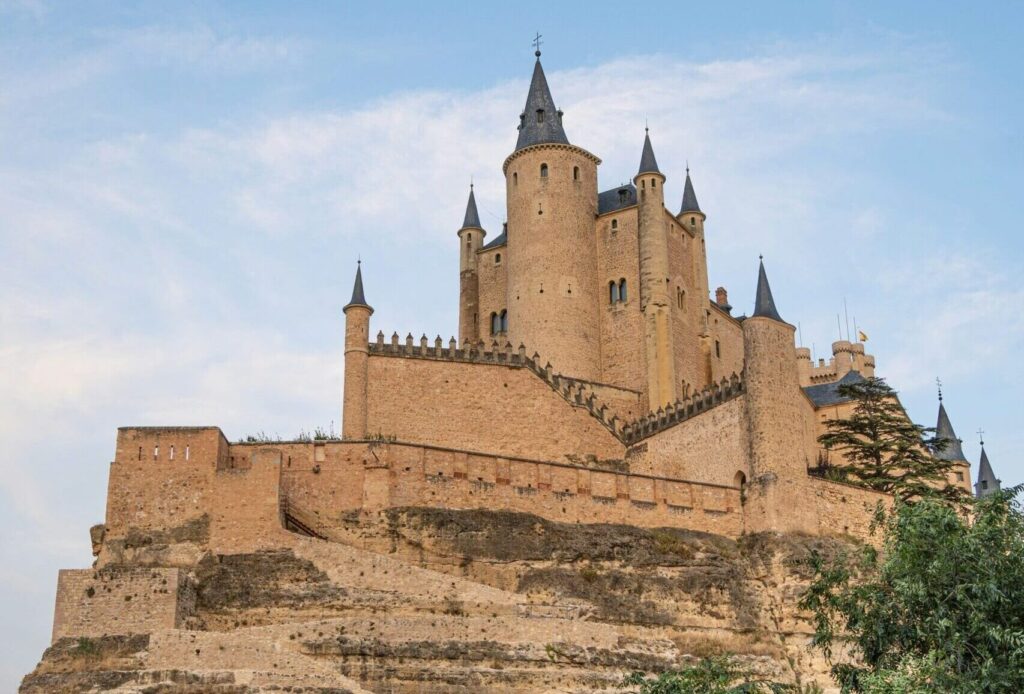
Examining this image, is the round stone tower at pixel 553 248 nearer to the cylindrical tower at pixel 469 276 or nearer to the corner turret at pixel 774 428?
the cylindrical tower at pixel 469 276

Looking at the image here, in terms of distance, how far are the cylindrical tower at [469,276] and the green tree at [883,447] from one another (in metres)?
18.3

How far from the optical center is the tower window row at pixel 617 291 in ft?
227

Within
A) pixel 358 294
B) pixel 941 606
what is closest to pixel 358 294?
pixel 358 294

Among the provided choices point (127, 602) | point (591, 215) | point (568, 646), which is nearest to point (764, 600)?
point (568, 646)

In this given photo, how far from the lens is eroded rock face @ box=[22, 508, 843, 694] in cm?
4253

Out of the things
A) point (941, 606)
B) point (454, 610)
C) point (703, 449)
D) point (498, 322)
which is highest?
point (498, 322)

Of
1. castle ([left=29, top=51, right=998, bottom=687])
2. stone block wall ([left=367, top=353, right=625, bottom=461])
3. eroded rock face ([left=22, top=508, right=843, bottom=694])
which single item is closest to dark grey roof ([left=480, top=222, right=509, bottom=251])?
castle ([left=29, top=51, right=998, bottom=687])

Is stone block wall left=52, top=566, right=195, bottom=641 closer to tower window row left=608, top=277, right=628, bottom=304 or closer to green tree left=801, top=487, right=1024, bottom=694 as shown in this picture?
green tree left=801, top=487, right=1024, bottom=694

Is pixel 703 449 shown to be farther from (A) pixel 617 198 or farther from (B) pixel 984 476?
(B) pixel 984 476

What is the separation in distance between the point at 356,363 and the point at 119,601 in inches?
698

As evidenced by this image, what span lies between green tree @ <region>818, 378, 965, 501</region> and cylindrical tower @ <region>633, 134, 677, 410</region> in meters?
→ 7.71

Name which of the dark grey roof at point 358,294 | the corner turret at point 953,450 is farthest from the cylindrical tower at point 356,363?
the corner turret at point 953,450

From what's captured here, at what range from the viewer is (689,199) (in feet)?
246

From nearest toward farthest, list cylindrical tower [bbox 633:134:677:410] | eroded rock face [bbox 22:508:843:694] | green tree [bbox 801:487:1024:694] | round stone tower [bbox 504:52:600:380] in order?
green tree [bbox 801:487:1024:694]
eroded rock face [bbox 22:508:843:694]
cylindrical tower [bbox 633:134:677:410]
round stone tower [bbox 504:52:600:380]
